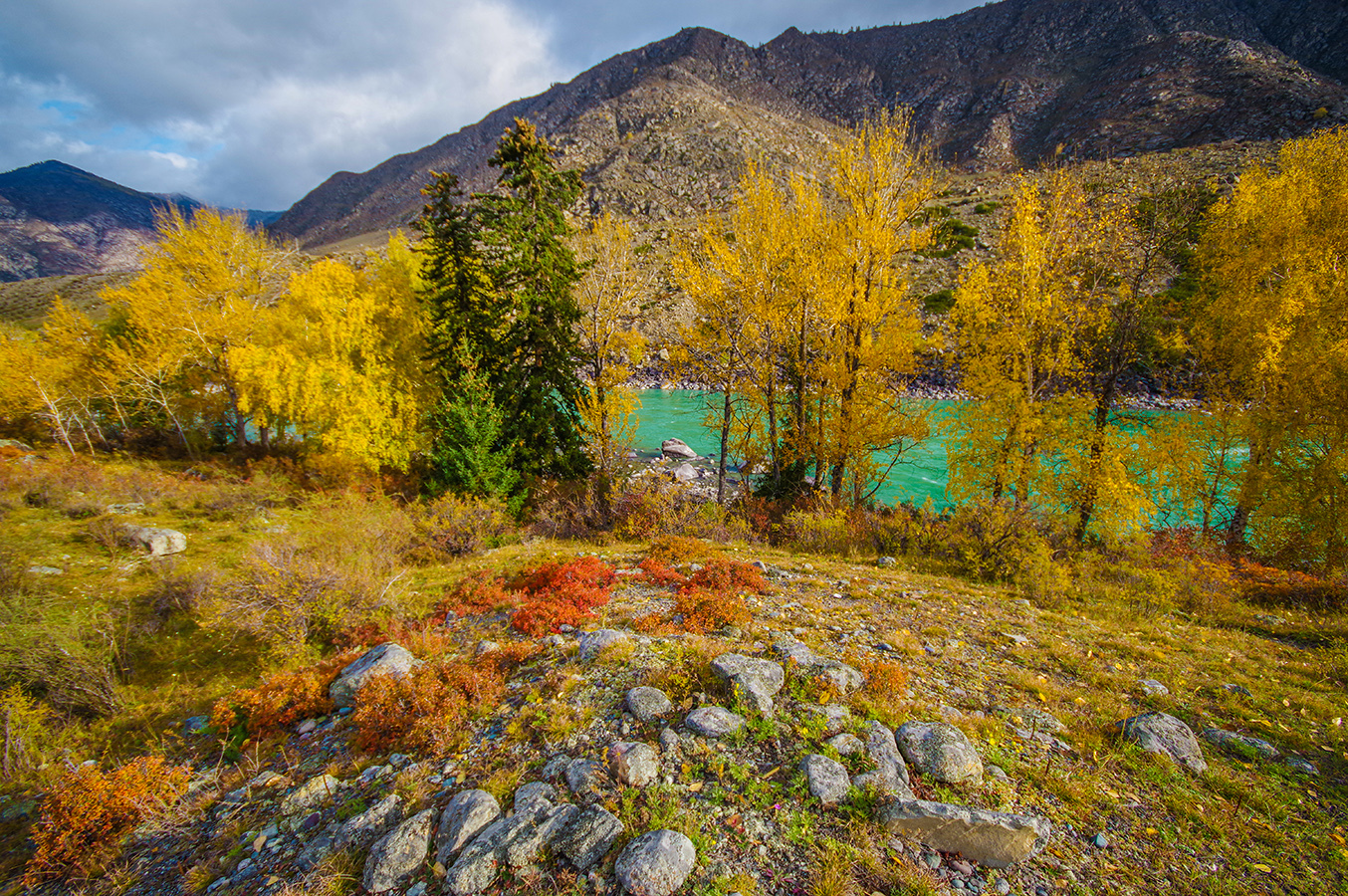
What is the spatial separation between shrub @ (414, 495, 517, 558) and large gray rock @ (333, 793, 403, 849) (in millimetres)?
9495

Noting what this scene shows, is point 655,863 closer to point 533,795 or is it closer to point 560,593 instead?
point 533,795

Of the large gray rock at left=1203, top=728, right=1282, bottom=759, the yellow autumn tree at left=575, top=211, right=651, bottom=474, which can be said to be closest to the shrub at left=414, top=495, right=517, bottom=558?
the yellow autumn tree at left=575, top=211, right=651, bottom=474

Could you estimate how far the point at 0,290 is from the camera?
76250mm

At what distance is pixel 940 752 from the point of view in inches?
168

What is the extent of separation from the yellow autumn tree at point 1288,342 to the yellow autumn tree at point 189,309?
36.5 m

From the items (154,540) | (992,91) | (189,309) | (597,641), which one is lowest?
(154,540)

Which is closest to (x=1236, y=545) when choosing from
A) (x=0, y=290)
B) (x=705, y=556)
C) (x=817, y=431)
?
(x=817, y=431)

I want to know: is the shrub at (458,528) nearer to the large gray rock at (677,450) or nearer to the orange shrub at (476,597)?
the orange shrub at (476,597)

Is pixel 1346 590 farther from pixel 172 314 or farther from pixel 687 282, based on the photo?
pixel 172 314

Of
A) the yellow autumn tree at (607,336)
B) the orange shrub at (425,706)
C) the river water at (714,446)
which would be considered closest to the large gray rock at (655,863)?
the orange shrub at (425,706)

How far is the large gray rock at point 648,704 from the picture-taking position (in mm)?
4883

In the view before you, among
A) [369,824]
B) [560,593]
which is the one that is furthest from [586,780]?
[560,593]

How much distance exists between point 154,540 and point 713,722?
1675 cm

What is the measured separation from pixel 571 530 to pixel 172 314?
20267 millimetres
